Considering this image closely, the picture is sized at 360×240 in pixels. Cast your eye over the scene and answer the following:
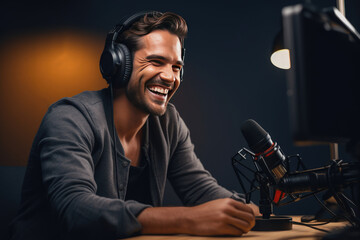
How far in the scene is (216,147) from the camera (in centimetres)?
204

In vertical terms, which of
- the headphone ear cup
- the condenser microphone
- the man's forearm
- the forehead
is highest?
the forehead

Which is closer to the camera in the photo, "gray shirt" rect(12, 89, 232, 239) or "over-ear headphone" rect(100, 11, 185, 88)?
"gray shirt" rect(12, 89, 232, 239)

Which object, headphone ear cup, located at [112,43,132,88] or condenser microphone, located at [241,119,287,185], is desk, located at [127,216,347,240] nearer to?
condenser microphone, located at [241,119,287,185]

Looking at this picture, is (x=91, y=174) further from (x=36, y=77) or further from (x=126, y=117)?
(x=36, y=77)

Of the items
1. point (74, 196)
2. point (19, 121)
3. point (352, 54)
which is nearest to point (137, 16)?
point (74, 196)

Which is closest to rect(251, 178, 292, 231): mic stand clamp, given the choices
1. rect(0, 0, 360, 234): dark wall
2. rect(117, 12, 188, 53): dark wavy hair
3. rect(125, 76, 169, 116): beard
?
rect(125, 76, 169, 116): beard

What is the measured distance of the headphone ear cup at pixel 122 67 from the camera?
1.24 meters

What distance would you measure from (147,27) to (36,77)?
4.12 ft

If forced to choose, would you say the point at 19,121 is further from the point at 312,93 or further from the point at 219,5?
the point at 312,93

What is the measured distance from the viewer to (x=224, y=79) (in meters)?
2.09

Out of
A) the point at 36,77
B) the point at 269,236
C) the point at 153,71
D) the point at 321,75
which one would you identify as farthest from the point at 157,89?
the point at 36,77

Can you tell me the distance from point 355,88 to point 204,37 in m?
1.58

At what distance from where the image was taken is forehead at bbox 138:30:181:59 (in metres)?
1.30

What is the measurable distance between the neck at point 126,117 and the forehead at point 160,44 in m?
0.20
